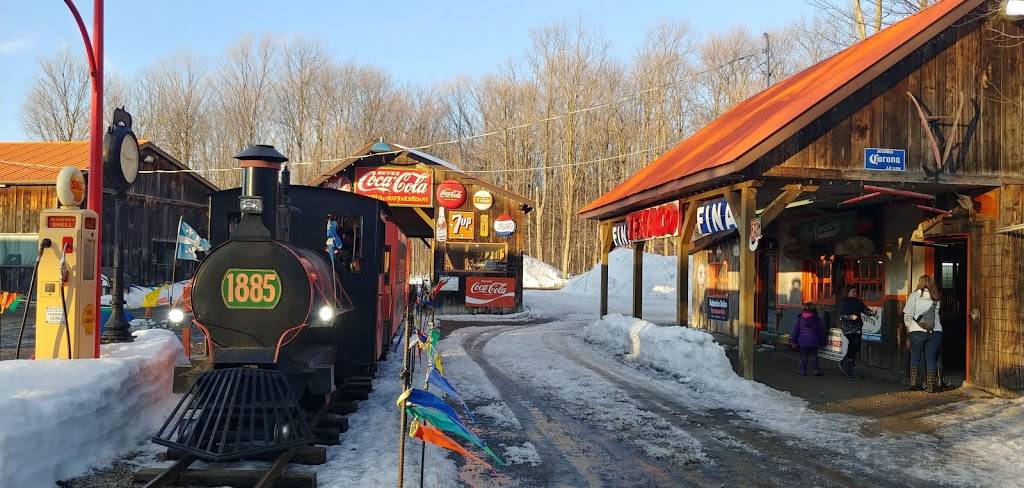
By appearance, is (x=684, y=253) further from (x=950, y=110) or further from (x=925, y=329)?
(x=950, y=110)

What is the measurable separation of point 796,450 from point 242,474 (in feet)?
17.1

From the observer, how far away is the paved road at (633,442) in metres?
5.97

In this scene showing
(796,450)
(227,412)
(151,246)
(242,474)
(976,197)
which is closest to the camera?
(242,474)

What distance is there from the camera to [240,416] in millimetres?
5633

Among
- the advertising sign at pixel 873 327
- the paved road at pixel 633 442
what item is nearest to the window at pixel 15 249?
the paved road at pixel 633 442

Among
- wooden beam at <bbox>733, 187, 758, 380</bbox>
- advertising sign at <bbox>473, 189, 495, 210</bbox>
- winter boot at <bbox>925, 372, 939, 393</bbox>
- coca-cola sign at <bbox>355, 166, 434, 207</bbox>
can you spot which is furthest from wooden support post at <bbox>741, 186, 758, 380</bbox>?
coca-cola sign at <bbox>355, 166, 434, 207</bbox>

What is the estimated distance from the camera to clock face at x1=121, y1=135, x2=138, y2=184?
28.0ft

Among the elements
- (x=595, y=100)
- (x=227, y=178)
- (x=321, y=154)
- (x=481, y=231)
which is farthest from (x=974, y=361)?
(x=227, y=178)

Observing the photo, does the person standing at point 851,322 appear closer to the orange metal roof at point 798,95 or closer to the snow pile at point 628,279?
the orange metal roof at point 798,95

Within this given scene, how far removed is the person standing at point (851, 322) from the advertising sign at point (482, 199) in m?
14.8

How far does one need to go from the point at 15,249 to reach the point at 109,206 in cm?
313

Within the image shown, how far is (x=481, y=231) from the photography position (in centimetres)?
2477

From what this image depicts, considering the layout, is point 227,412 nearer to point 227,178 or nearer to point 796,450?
point 796,450

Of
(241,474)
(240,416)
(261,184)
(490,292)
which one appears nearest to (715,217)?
(261,184)
